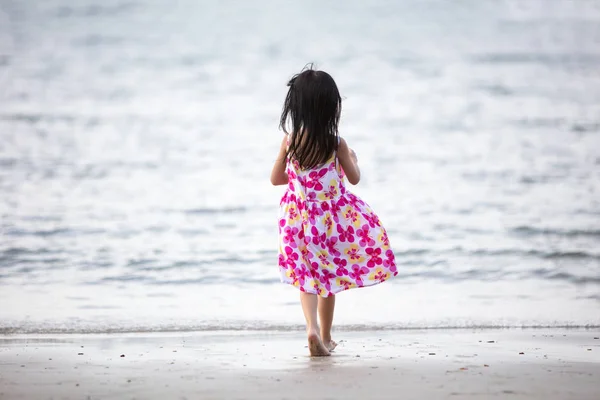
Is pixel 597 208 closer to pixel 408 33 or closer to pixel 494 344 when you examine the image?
pixel 494 344

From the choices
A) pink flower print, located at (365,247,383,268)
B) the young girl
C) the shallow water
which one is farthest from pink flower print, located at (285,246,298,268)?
the shallow water

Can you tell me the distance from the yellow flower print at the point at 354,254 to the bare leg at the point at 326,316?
19 cm

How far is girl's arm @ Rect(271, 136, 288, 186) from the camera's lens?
4137 millimetres

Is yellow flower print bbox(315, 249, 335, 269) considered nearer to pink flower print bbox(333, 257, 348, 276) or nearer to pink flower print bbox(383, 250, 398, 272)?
pink flower print bbox(333, 257, 348, 276)

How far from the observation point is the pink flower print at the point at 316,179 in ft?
13.5

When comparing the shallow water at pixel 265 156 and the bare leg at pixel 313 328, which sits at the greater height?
the shallow water at pixel 265 156

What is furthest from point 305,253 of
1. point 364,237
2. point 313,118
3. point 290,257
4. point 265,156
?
point 265,156

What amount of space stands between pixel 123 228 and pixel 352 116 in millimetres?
8363

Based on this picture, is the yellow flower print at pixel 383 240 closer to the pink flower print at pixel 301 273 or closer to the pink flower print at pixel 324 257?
the pink flower print at pixel 324 257

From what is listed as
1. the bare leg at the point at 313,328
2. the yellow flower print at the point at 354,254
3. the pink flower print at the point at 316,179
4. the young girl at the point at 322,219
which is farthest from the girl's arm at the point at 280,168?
the bare leg at the point at 313,328

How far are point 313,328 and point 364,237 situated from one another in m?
0.49

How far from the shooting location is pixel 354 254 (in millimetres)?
4129

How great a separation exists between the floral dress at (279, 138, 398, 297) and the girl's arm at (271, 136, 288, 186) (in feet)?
0.14

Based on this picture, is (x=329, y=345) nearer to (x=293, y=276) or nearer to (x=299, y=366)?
(x=293, y=276)
